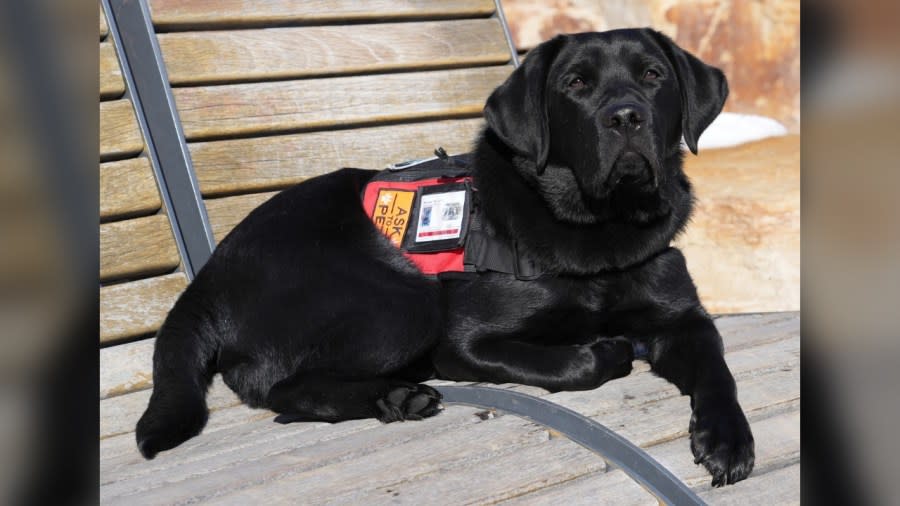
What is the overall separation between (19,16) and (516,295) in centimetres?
226

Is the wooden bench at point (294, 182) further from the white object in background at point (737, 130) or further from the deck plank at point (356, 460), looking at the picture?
the white object in background at point (737, 130)

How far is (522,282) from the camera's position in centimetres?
265

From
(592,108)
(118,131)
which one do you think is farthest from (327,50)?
(592,108)

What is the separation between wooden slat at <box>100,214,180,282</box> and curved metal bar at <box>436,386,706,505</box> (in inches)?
51.6

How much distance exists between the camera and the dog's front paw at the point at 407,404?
92.4 inches

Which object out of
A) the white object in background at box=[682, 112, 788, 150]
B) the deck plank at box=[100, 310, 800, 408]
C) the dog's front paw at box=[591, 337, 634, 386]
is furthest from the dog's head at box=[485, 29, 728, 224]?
the white object in background at box=[682, 112, 788, 150]

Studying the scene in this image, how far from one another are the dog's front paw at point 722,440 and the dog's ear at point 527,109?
91cm

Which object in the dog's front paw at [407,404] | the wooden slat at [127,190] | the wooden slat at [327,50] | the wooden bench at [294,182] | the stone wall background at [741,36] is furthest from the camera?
the stone wall background at [741,36]

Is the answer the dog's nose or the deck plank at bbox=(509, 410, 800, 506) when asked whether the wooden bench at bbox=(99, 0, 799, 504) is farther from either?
the dog's nose

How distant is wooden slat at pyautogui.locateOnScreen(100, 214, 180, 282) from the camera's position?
3.11 meters

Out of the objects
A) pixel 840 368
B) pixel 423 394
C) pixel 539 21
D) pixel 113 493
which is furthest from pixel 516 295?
pixel 539 21

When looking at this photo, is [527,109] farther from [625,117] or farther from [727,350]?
[727,350]

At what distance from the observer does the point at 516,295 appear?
264 cm

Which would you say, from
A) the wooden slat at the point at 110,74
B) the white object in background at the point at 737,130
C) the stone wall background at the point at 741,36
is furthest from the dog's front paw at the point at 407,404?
the white object in background at the point at 737,130
